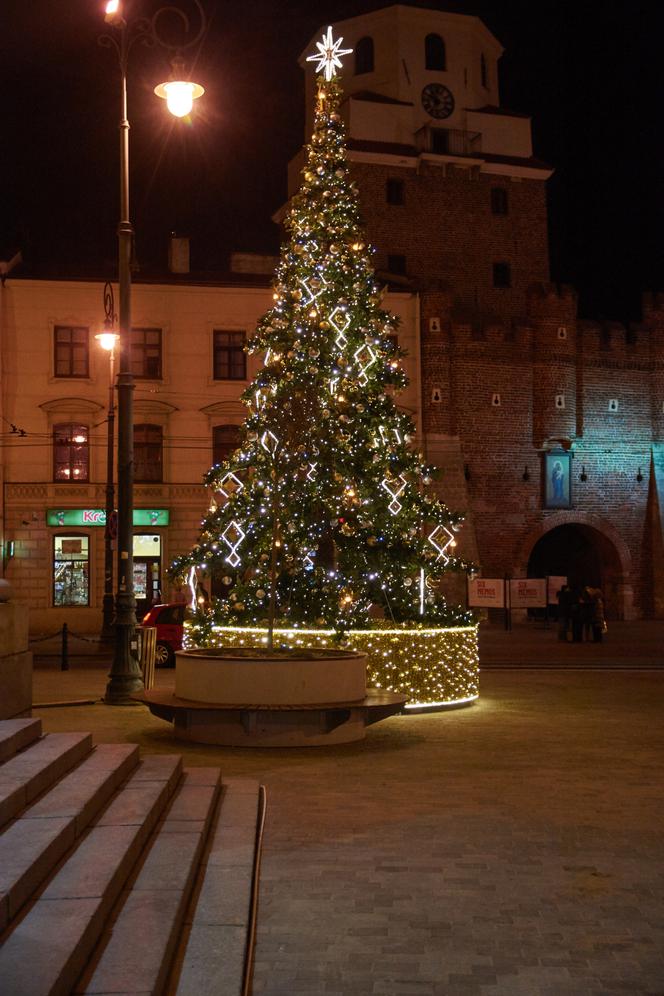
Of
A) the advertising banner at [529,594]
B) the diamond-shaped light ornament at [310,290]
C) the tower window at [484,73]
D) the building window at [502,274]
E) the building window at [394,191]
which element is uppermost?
the tower window at [484,73]

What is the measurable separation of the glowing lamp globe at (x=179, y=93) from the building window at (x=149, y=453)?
23.0 meters

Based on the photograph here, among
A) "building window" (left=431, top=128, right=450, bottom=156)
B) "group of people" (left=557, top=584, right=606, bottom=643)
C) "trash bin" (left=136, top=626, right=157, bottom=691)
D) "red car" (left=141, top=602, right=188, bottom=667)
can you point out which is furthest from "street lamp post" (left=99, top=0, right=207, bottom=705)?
"building window" (left=431, top=128, right=450, bottom=156)

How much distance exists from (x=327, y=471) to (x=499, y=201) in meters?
33.7

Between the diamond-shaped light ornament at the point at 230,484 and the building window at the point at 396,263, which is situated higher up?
the building window at the point at 396,263

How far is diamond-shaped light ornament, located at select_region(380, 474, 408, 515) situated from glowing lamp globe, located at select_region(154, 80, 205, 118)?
5.58 metres

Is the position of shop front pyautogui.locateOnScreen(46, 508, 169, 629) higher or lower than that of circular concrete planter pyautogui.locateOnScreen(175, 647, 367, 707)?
higher

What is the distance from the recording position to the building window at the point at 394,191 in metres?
45.1

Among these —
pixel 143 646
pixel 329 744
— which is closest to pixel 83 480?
pixel 143 646

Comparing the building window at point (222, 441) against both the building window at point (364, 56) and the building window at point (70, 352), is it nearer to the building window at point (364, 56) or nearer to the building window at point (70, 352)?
the building window at point (70, 352)

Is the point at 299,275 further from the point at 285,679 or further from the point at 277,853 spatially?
the point at 277,853

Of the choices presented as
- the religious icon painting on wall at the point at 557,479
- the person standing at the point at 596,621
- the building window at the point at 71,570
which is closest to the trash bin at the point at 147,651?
the person standing at the point at 596,621

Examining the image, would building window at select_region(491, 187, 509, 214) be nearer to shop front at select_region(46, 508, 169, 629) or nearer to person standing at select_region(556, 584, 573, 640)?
shop front at select_region(46, 508, 169, 629)

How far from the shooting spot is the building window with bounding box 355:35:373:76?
4716cm

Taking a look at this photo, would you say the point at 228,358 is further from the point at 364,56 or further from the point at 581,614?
the point at 364,56
